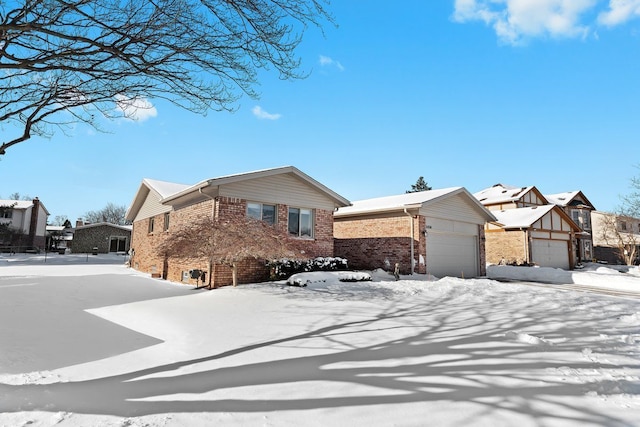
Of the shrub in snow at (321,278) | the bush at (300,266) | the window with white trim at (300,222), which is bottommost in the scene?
the shrub in snow at (321,278)

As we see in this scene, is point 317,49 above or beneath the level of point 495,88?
beneath

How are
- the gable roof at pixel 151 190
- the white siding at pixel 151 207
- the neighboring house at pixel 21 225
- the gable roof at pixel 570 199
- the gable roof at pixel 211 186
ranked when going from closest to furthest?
the gable roof at pixel 211 186, the gable roof at pixel 151 190, the white siding at pixel 151 207, the gable roof at pixel 570 199, the neighboring house at pixel 21 225

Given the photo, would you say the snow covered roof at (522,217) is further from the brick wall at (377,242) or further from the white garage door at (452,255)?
the brick wall at (377,242)

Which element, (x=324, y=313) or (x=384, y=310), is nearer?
(x=324, y=313)

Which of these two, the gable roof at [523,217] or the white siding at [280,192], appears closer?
the white siding at [280,192]

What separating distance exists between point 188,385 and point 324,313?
399cm

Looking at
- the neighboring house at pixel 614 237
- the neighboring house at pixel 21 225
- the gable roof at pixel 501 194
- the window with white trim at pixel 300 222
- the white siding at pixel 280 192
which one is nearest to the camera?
the white siding at pixel 280 192

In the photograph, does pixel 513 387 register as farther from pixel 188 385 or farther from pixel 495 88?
pixel 495 88

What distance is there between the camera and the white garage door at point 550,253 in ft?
Result: 76.4

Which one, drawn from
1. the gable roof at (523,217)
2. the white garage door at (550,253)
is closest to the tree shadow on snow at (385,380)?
the gable roof at (523,217)

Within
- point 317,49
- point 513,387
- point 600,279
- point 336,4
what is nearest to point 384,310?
point 513,387

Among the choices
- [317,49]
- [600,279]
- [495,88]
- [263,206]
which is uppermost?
[495,88]

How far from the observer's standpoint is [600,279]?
1689 centimetres

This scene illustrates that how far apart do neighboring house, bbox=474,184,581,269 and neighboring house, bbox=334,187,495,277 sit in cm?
524
